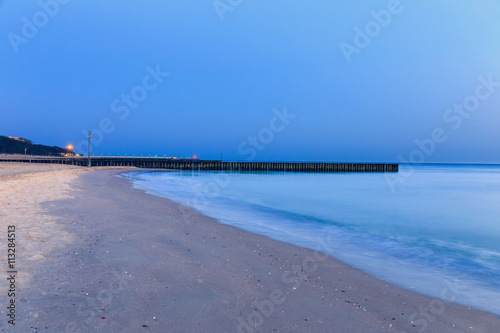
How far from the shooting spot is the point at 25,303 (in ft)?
12.6

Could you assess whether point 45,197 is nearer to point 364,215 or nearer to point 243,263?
point 243,263

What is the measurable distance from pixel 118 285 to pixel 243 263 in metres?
2.47

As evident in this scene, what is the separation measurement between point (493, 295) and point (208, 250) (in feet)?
19.1

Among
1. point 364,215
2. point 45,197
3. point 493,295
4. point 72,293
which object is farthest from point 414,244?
point 45,197

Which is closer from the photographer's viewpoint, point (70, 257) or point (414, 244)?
point (70, 257)

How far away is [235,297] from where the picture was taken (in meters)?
4.56

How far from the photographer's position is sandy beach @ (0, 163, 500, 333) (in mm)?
3785

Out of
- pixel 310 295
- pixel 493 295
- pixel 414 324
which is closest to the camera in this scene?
pixel 414 324

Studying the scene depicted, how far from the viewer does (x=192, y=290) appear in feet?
15.4

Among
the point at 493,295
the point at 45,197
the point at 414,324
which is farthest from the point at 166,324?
the point at 45,197

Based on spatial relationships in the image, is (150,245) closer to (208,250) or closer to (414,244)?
(208,250)

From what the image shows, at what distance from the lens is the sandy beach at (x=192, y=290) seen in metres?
3.79

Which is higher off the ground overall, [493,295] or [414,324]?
[414,324]

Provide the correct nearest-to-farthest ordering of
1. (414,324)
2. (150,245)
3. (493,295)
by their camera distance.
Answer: (414,324) < (493,295) < (150,245)
